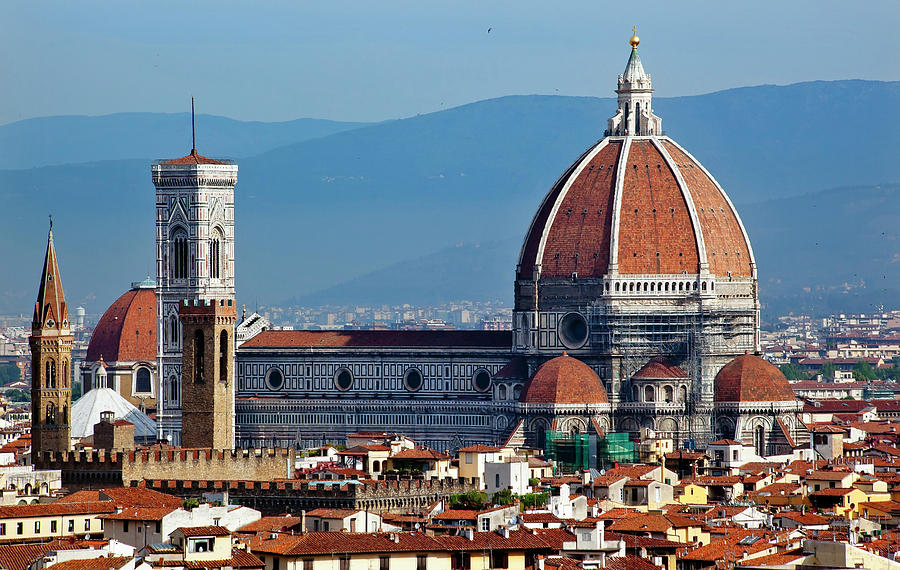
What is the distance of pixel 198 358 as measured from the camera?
356 ft

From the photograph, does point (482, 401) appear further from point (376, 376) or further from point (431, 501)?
point (431, 501)

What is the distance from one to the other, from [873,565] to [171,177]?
330 feet

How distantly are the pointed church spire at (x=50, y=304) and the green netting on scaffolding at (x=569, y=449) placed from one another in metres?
25.8

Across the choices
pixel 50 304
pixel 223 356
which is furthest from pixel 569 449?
pixel 50 304

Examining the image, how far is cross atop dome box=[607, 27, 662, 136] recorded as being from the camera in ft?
500

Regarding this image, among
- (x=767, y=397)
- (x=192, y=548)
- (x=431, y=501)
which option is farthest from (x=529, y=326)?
(x=192, y=548)

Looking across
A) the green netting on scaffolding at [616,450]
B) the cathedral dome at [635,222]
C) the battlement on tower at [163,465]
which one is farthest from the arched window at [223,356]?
the cathedral dome at [635,222]

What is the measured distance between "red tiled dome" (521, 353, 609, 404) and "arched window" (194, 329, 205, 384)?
106 ft

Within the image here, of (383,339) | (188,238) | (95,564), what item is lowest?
(95,564)

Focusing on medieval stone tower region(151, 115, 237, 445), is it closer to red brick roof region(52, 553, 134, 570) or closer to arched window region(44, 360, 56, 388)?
arched window region(44, 360, 56, 388)

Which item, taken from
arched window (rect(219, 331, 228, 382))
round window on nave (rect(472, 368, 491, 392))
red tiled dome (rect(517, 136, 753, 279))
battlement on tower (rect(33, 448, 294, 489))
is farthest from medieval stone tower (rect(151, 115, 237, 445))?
battlement on tower (rect(33, 448, 294, 489))

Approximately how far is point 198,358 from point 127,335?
6811cm

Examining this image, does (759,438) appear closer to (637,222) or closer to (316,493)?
(637,222)

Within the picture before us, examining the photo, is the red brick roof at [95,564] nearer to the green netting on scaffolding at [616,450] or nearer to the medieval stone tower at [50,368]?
the medieval stone tower at [50,368]
